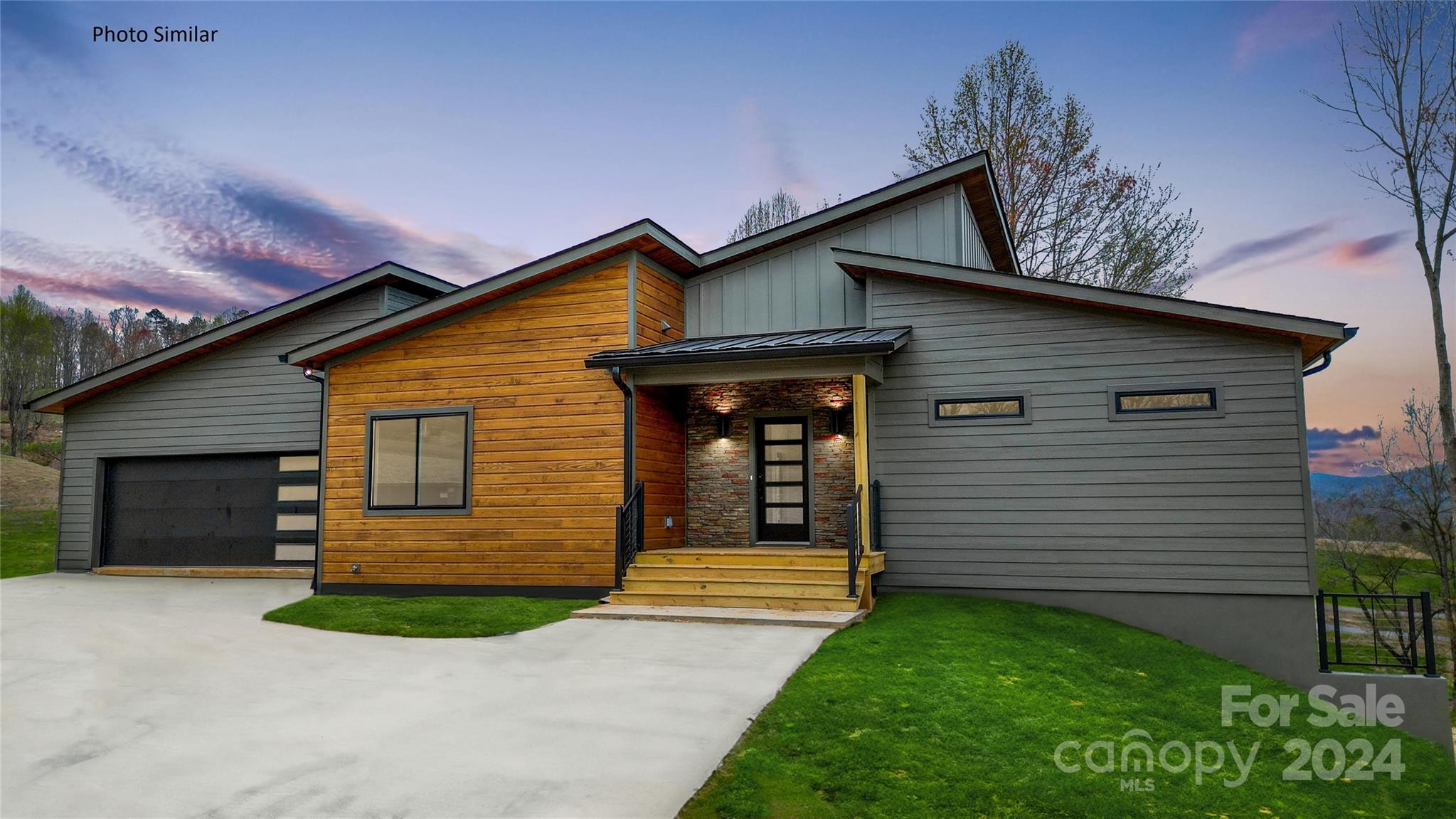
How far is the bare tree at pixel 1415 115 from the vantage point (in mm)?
12898

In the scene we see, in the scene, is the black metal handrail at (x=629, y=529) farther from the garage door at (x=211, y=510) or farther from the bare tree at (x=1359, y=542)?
the bare tree at (x=1359, y=542)

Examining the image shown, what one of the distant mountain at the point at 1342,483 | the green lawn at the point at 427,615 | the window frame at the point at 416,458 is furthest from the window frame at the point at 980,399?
the distant mountain at the point at 1342,483

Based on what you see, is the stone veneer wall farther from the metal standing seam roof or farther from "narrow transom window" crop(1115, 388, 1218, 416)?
"narrow transom window" crop(1115, 388, 1218, 416)

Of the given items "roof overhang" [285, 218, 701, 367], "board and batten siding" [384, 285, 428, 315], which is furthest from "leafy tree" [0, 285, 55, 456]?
"roof overhang" [285, 218, 701, 367]

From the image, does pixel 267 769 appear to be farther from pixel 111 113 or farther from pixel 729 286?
pixel 111 113

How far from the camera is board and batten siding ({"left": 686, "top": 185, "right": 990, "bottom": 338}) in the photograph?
36.9 ft

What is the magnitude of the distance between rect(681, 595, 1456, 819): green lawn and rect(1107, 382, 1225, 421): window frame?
252cm

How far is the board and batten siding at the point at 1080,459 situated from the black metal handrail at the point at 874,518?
4.8 inches

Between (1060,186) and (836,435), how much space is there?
11138 millimetres

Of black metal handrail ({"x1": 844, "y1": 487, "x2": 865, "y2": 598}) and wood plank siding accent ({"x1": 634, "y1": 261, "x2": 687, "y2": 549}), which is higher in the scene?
wood plank siding accent ({"x1": 634, "y1": 261, "x2": 687, "y2": 549})

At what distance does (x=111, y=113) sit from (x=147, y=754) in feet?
47.5

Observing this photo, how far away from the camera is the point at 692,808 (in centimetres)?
362

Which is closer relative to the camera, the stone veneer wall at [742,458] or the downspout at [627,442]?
the downspout at [627,442]

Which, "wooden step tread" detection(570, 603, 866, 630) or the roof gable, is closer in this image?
"wooden step tread" detection(570, 603, 866, 630)
